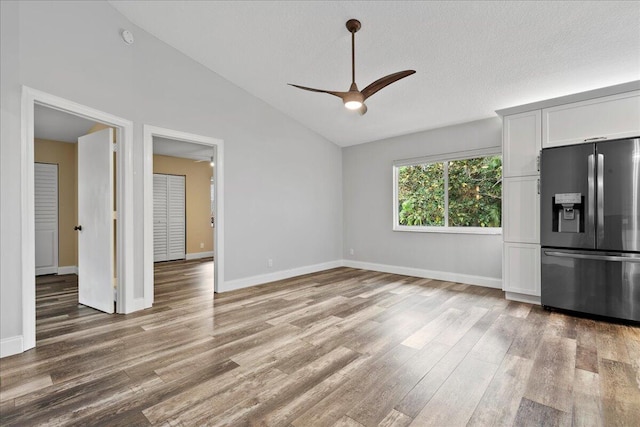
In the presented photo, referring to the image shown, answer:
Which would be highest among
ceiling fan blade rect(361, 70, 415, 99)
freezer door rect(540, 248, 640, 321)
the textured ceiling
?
the textured ceiling

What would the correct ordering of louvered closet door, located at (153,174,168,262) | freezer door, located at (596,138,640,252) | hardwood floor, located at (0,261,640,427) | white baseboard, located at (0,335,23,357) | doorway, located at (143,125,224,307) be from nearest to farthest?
hardwood floor, located at (0,261,640,427), white baseboard, located at (0,335,23,357), freezer door, located at (596,138,640,252), doorway, located at (143,125,224,307), louvered closet door, located at (153,174,168,262)

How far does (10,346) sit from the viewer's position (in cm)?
240

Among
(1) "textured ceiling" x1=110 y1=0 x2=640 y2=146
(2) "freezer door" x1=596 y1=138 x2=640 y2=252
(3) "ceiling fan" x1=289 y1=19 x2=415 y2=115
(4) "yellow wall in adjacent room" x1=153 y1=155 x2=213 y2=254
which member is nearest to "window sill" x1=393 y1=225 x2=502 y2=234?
(2) "freezer door" x1=596 y1=138 x2=640 y2=252

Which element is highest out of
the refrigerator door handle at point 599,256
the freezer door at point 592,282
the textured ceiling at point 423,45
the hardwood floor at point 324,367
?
the textured ceiling at point 423,45

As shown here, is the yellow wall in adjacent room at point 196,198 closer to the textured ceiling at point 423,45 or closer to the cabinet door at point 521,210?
the textured ceiling at point 423,45

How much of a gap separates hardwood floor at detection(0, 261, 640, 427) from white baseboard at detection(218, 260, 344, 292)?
2.22 feet

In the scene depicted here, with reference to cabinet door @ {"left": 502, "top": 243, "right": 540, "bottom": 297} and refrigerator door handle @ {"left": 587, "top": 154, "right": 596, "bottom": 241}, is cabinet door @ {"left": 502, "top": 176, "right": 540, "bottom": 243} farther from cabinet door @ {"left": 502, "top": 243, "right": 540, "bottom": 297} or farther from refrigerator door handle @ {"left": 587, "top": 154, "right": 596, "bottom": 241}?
refrigerator door handle @ {"left": 587, "top": 154, "right": 596, "bottom": 241}

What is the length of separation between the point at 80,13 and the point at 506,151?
16.5ft

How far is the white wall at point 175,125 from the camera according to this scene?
2.48 meters

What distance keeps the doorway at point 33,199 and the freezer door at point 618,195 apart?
5143 mm

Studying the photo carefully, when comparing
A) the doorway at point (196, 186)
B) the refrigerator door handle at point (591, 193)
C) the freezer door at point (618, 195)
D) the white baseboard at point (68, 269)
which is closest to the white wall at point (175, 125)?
the doorway at point (196, 186)

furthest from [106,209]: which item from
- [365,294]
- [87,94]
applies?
[365,294]

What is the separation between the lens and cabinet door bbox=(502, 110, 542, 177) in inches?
143

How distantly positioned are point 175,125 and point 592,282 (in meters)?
5.17
